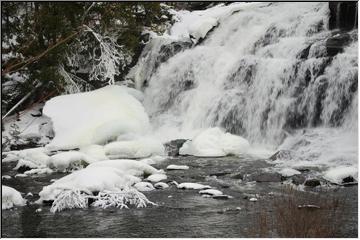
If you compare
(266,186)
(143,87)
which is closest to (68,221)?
(266,186)

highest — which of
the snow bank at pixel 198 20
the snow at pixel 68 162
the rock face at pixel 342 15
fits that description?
the snow bank at pixel 198 20

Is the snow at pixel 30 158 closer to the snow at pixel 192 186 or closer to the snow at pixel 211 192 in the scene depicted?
the snow at pixel 192 186

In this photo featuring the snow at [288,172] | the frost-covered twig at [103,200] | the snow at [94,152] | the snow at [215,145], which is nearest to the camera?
the frost-covered twig at [103,200]

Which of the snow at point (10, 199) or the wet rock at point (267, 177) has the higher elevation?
the wet rock at point (267, 177)

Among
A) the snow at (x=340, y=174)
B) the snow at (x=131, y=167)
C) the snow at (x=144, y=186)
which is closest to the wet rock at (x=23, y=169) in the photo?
the snow at (x=131, y=167)

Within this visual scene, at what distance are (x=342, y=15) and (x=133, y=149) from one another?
680 cm

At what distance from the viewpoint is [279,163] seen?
1030 cm

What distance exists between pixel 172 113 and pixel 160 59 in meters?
2.43

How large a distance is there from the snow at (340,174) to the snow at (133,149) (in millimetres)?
4143

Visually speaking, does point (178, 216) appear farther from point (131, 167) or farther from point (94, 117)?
point (94, 117)

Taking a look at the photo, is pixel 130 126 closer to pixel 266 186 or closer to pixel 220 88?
pixel 220 88

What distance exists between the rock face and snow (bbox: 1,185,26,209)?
972 cm

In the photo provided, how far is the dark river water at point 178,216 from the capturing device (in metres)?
6.70

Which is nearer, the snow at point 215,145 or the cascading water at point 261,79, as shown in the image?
the snow at point 215,145
